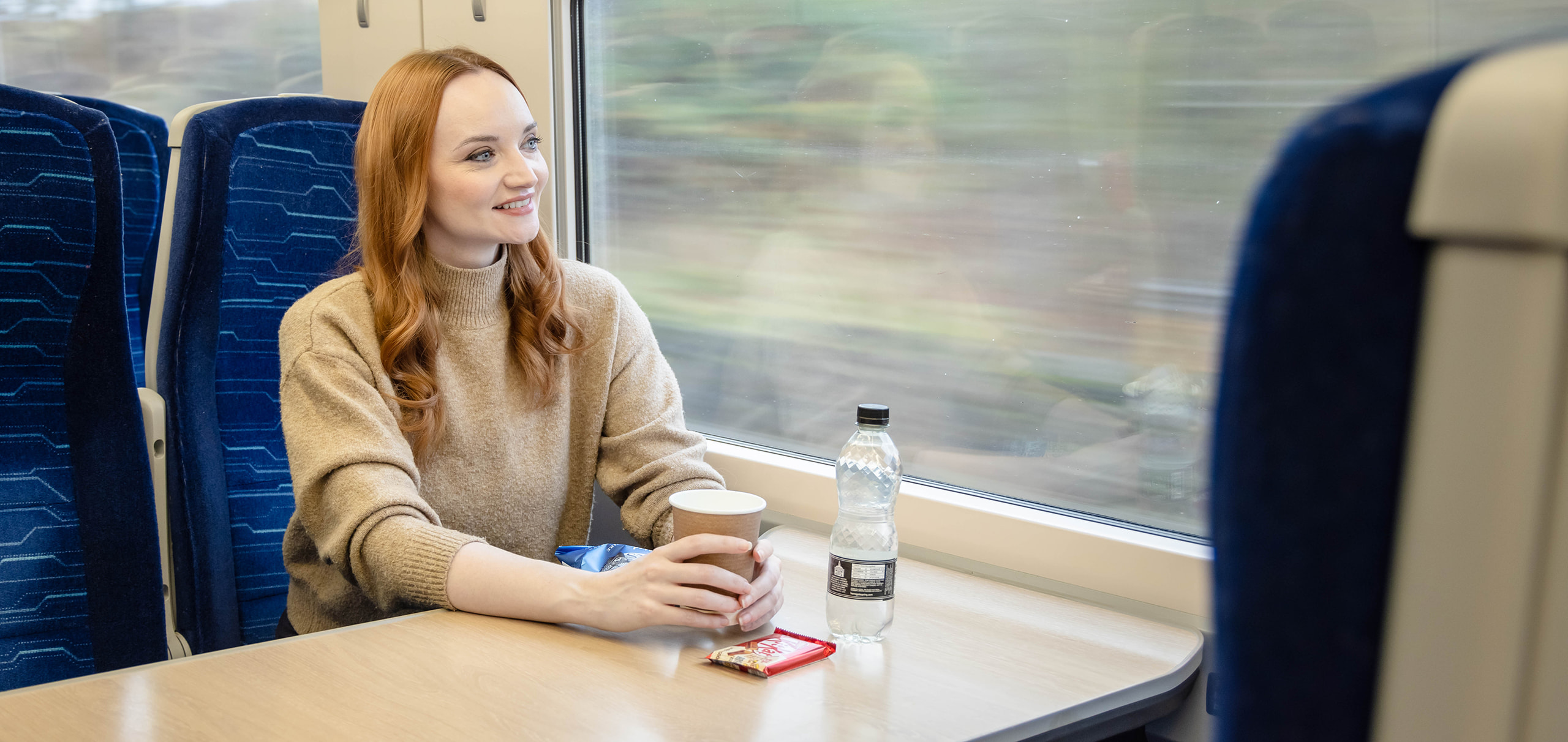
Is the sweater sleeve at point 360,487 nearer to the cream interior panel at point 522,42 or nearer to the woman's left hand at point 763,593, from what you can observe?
the woman's left hand at point 763,593

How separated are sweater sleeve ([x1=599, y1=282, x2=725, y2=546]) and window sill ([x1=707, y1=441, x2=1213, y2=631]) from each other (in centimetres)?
22

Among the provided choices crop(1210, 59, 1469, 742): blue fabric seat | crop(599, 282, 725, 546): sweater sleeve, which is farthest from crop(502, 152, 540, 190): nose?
crop(1210, 59, 1469, 742): blue fabric seat

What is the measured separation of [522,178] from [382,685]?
77 cm

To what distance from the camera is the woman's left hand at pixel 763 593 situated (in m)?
1.12

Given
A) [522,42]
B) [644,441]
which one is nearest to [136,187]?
[522,42]

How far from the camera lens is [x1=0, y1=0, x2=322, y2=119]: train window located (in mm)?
3365

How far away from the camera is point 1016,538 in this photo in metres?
1.45

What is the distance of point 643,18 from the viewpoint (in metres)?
2.07

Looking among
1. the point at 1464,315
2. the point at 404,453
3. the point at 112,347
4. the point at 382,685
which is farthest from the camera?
the point at 112,347

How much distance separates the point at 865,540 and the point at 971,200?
0.57 m

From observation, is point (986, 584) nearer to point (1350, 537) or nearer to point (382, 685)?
point (382, 685)

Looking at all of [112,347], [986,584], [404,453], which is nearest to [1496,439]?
[986,584]

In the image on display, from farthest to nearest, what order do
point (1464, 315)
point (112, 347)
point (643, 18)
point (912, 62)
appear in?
point (643, 18)
point (912, 62)
point (112, 347)
point (1464, 315)

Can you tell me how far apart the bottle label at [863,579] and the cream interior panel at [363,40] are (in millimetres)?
1650
